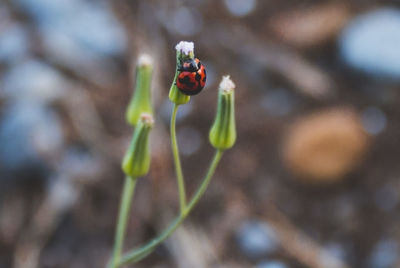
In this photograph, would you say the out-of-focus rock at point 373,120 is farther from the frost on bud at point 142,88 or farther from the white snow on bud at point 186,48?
the white snow on bud at point 186,48

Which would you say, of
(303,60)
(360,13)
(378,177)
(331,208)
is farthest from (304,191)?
(360,13)

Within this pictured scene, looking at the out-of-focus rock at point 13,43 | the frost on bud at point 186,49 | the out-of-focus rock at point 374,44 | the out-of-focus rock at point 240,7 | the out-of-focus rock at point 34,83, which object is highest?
the out-of-focus rock at point 240,7

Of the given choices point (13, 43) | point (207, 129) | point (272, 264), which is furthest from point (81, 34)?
point (272, 264)

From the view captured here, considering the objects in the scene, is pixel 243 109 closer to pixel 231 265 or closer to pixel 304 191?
pixel 304 191

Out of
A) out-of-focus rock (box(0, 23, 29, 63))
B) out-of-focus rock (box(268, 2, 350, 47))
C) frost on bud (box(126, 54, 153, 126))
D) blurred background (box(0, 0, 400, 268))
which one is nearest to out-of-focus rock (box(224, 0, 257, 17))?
blurred background (box(0, 0, 400, 268))

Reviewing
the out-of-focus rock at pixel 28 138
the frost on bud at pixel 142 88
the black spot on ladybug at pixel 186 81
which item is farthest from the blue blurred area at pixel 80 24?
the black spot on ladybug at pixel 186 81

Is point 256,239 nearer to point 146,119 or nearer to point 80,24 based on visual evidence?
point 146,119
